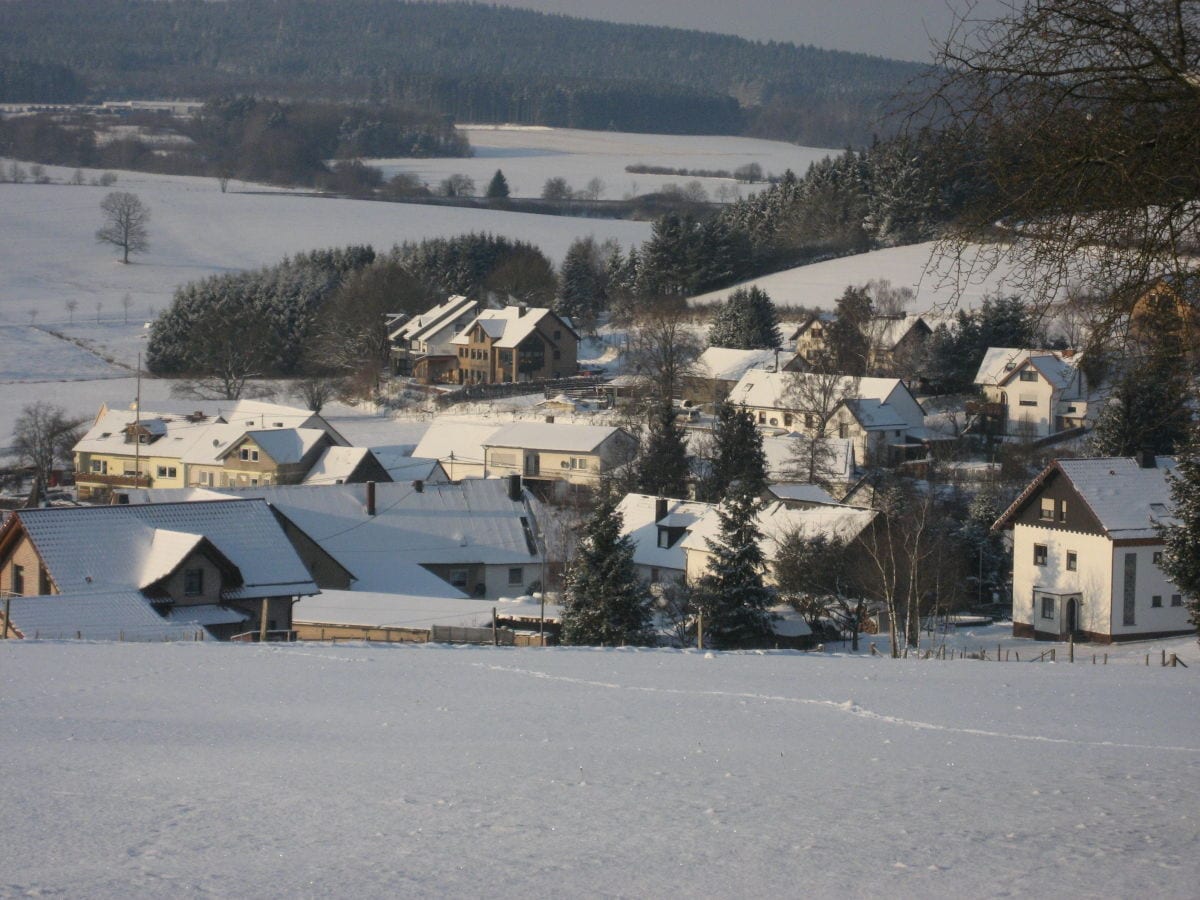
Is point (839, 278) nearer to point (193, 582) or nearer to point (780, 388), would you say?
point (780, 388)

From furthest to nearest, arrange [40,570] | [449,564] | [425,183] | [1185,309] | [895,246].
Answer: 1. [425,183]
2. [895,246]
3. [449,564]
4. [40,570]
5. [1185,309]

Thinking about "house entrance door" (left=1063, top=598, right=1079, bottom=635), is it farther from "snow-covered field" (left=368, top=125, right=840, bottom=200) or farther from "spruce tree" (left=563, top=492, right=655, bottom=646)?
"snow-covered field" (left=368, top=125, right=840, bottom=200)

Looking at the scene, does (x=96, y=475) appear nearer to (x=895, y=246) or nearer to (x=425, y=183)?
(x=895, y=246)

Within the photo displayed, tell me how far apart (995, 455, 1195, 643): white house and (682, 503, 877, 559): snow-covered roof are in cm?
342

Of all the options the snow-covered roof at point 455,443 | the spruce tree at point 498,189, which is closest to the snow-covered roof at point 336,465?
the snow-covered roof at point 455,443

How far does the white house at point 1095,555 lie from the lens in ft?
97.2

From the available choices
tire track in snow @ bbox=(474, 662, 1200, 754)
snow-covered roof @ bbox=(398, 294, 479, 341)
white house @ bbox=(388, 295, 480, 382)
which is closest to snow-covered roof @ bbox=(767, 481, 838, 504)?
tire track in snow @ bbox=(474, 662, 1200, 754)

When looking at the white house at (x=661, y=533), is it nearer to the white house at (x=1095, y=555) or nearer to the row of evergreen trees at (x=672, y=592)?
the row of evergreen trees at (x=672, y=592)

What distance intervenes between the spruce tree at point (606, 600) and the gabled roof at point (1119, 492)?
35.3ft

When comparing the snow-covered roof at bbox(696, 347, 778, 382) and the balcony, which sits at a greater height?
the snow-covered roof at bbox(696, 347, 778, 382)

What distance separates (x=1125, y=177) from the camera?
19.5 feet

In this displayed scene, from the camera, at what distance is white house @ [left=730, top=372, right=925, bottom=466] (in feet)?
173

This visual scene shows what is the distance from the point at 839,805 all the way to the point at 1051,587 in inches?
986

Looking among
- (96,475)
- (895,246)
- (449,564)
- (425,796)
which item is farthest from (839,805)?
(895,246)
